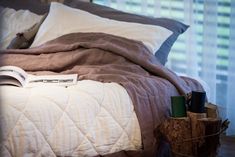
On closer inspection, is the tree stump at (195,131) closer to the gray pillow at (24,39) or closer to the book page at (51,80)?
the book page at (51,80)

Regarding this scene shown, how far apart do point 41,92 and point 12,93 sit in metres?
0.11

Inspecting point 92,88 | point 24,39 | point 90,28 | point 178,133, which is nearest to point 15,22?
point 24,39

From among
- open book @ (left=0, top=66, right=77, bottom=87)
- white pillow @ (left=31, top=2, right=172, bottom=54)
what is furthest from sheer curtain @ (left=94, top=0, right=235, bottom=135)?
open book @ (left=0, top=66, right=77, bottom=87)

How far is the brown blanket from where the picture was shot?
6.04 ft

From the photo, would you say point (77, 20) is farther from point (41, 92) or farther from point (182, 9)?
point (41, 92)

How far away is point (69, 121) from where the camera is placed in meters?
1.62

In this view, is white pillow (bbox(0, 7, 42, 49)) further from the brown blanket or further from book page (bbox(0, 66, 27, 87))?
book page (bbox(0, 66, 27, 87))

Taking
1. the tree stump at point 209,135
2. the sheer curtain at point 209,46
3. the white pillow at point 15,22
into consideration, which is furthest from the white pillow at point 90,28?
the tree stump at point 209,135

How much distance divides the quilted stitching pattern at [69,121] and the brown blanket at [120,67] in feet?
0.25

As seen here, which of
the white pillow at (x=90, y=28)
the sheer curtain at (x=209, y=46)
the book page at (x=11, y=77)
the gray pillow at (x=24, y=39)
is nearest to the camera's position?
the book page at (x=11, y=77)

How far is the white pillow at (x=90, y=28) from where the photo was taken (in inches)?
93.8

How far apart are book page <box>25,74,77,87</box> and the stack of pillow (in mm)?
583

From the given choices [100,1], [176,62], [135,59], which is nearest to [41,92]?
[135,59]

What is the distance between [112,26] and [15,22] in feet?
2.38
